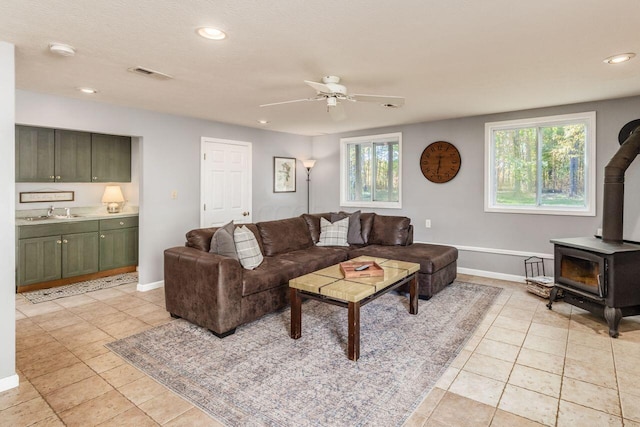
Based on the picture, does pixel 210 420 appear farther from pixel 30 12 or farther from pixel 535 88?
pixel 535 88

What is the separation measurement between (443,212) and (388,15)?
393 centimetres

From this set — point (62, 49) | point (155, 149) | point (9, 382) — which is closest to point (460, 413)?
point (9, 382)

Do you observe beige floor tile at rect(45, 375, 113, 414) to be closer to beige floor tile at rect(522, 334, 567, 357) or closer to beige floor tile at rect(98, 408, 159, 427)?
beige floor tile at rect(98, 408, 159, 427)

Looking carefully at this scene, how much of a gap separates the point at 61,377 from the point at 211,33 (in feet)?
8.44

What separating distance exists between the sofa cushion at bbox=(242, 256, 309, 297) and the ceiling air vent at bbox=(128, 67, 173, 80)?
193 cm

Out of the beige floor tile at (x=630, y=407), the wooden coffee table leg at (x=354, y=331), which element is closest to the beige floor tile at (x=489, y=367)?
the beige floor tile at (x=630, y=407)

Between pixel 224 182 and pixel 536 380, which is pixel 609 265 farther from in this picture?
pixel 224 182

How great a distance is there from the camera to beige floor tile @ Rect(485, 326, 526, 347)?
3055 mm

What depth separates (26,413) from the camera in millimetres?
2109

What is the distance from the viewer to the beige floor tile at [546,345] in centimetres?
287

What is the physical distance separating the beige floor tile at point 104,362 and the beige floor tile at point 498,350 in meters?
2.81

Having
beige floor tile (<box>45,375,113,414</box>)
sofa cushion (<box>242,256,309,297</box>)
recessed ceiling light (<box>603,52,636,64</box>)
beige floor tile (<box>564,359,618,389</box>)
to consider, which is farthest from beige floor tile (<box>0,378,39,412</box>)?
recessed ceiling light (<box>603,52,636,64</box>)

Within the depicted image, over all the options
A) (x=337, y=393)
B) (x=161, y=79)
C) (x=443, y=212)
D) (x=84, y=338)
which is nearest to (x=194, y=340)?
(x=84, y=338)

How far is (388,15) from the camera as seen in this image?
2.08 metres
